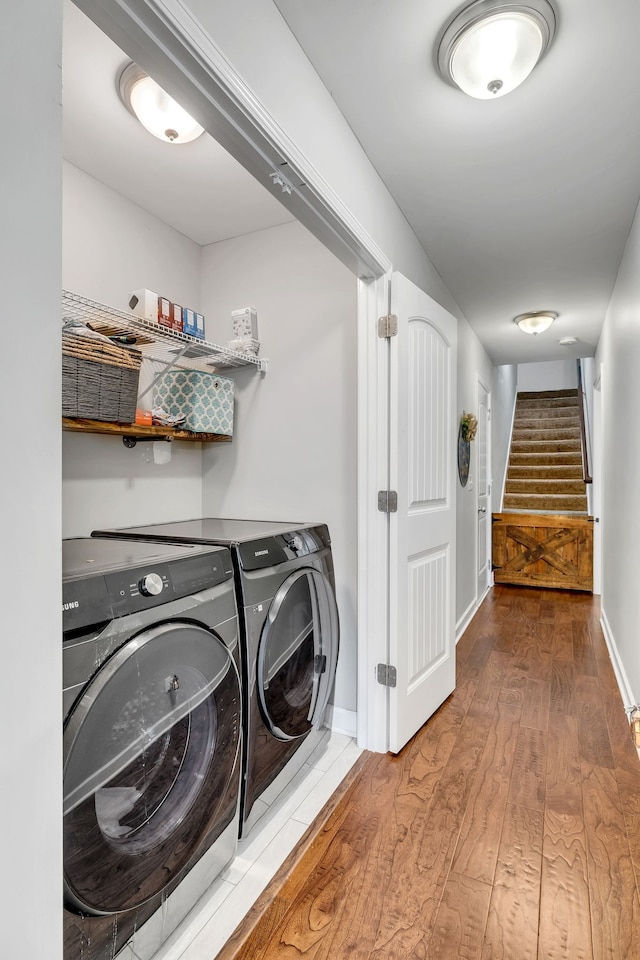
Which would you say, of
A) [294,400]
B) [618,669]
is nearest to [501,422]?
[618,669]

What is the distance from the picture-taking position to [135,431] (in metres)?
1.88

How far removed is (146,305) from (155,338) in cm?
13

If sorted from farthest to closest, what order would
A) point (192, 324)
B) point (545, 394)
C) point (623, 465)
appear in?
point (545, 394), point (623, 465), point (192, 324)

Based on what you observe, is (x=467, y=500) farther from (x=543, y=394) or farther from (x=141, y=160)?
(x=543, y=394)

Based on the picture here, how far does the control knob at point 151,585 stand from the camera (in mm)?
1086

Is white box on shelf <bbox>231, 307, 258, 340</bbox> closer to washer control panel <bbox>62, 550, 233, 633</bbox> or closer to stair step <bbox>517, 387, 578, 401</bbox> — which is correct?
washer control panel <bbox>62, 550, 233, 633</bbox>

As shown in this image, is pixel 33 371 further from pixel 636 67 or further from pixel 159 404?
pixel 636 67

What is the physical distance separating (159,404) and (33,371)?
5.17 ft

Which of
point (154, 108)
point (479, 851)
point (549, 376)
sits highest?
point (549, 376)

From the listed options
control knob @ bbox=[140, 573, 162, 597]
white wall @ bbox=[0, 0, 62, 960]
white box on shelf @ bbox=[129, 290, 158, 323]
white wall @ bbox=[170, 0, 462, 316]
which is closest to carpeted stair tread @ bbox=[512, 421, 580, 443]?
white wall @ bbox=[170, 0, 462, 316]

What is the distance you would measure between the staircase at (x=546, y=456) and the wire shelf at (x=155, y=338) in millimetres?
4692

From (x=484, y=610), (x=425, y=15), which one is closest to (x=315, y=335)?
(x=425, y=15)

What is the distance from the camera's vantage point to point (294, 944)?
122cm

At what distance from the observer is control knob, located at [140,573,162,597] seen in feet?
3.56
